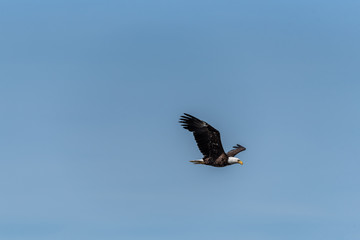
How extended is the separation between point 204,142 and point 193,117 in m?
1.55

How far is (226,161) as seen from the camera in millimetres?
35281

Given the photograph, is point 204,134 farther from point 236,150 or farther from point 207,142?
point 236,150

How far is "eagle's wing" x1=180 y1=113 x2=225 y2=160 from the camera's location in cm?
3372

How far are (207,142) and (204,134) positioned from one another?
543mm

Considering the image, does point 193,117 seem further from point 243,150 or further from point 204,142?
point 243,150

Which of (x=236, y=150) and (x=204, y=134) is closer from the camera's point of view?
(x=204, y=134)

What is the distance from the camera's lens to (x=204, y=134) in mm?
33938

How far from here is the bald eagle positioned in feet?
111

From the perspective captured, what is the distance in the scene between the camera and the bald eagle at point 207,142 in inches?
1329

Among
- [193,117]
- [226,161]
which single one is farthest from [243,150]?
[193,117]

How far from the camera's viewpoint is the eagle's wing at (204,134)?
33.7m

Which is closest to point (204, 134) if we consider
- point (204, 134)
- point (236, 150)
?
point (204, 134)

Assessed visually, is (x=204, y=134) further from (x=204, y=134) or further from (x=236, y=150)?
(x=236, y=150)

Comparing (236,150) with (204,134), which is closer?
(204,134)
